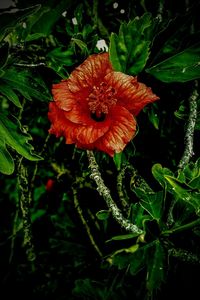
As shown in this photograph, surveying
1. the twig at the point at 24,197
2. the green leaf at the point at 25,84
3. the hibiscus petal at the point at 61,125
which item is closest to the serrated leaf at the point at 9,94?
the green leaf at the point at 25,84

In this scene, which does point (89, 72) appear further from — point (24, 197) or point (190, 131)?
point (24, 197)

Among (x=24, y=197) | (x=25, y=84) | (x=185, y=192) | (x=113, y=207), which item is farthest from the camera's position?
(x=24, y=197)

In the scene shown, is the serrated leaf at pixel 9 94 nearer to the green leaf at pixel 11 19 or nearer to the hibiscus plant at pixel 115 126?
the hibiscus plant at pixel 115 126

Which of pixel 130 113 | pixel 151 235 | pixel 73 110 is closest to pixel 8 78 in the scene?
pixel 73 110

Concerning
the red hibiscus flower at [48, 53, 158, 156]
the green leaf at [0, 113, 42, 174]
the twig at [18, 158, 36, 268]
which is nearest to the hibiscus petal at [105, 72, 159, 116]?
the red hibiscus flower at [48, 53, 158, 156]

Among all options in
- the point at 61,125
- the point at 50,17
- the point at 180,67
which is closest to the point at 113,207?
the point at 61,125

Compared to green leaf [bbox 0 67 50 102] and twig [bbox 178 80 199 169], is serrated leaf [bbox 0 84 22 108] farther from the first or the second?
twig [bbox 178 80 199 169]
